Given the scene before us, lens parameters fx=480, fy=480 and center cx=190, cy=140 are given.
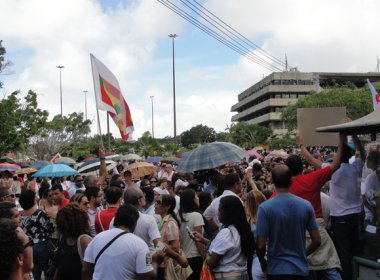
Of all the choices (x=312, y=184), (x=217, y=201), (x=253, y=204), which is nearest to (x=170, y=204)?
(x=217, y=201)

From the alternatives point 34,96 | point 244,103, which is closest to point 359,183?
point 34,96

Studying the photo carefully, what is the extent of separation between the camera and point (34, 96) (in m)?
32.0

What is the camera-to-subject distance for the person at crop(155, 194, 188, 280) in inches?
206

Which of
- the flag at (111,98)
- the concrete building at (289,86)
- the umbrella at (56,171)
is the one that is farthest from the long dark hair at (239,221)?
the concrete building at (289,86)

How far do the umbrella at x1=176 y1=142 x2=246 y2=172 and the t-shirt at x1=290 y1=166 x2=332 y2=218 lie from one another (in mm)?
2606

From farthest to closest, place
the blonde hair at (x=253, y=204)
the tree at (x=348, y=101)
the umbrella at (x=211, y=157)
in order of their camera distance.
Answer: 1. the tree at (x=348, y=101)
2. the umbrella at (x=211, y=157)
3. the blonde hair at (x=253, y=204)

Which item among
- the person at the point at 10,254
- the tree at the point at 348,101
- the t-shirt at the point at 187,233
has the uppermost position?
the tree at the point at 348,101

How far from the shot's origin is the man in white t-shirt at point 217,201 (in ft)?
19.8

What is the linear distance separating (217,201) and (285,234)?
1.79 m

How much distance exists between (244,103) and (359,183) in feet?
307

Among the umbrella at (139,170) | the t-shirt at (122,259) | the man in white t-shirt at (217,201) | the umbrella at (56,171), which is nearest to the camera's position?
the t-shirt at (122,259)

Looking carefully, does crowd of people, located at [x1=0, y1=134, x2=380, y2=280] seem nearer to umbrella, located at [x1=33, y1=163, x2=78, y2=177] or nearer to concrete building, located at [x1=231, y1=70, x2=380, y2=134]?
umbrella, located at [x1=33, y1=163, x2=78, y2=177]

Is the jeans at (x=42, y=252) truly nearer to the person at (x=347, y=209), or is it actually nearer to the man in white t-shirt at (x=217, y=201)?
the man in white t-shirt at (x=217, y=201)

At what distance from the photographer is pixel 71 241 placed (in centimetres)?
479
